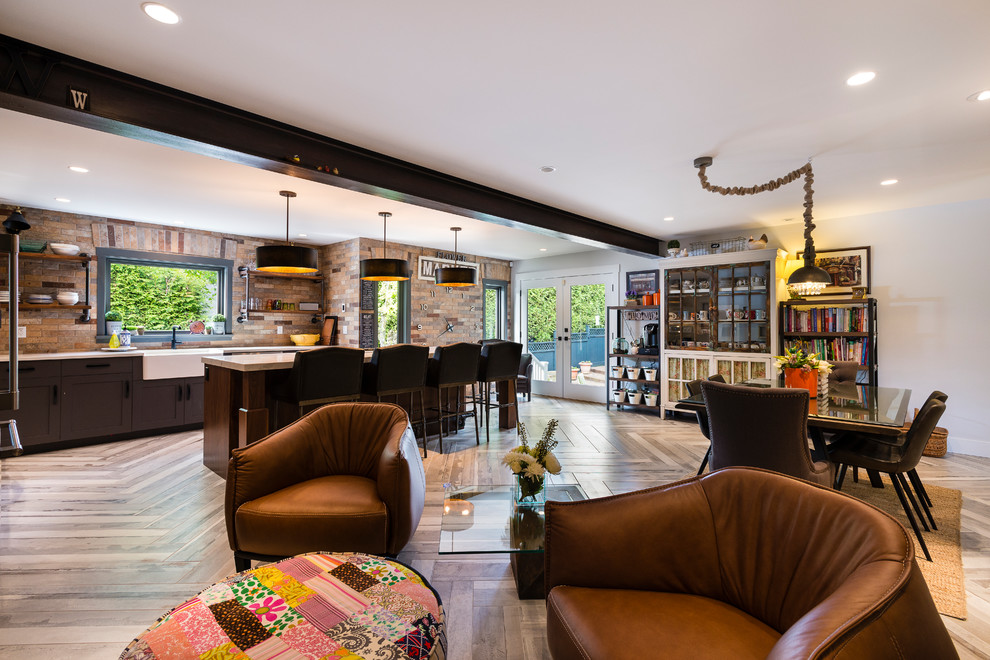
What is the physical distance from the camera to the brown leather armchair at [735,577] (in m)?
0.94

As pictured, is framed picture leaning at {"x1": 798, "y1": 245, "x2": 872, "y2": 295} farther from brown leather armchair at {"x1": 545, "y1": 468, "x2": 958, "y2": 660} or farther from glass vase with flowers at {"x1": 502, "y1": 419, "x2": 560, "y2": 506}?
brown leather armchair at {"x1": 545, "y1": 468, "x2": 958, "y2": 660}

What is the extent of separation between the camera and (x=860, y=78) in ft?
7.49

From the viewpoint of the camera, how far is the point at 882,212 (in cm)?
491

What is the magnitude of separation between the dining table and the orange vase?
7cm

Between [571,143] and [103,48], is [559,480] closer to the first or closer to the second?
[571,143]

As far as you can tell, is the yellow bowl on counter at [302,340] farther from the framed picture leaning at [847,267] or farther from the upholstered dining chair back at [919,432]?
the upholstered dining chair back at [919,432]

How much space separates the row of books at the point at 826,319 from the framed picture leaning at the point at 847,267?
264 millimetres

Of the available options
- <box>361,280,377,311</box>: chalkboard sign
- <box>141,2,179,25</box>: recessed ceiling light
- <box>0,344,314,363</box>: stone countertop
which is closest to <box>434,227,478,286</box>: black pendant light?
<box>361,280,377,311</box>: chalkboard sign

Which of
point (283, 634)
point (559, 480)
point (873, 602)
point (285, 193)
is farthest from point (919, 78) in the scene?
point (285, 193)

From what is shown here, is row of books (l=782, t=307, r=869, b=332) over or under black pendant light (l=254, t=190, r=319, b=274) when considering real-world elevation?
under

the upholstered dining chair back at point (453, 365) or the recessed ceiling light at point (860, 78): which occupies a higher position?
the recessed ceiling light at point (860, 78)

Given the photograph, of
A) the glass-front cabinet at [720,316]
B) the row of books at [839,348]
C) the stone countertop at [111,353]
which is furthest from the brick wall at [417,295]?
the row of books at [839,348]

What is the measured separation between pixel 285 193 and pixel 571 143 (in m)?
2.66

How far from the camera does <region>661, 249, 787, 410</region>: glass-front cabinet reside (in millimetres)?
5406
